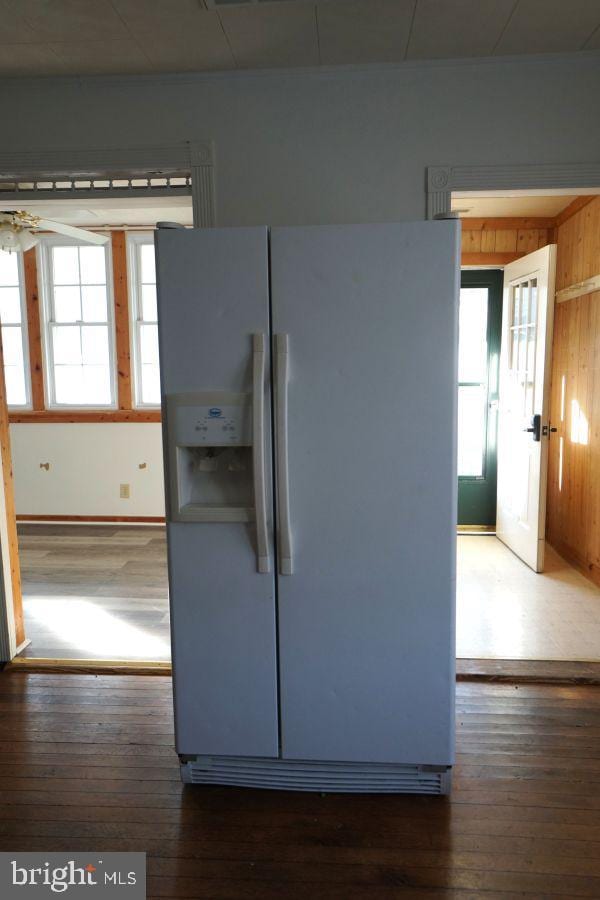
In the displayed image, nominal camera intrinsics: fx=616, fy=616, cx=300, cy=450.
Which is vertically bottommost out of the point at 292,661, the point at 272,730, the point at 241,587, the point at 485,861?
the point at 485,861

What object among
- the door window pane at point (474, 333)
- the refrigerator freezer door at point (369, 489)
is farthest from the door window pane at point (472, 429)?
the refrigerator freezer door at point (369, 489)

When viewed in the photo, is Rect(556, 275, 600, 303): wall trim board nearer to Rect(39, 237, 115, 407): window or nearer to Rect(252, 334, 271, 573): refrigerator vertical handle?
Rect(252, 334, 271, 573): refrigerator vertical handle

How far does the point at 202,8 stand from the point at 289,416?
4.61 ft

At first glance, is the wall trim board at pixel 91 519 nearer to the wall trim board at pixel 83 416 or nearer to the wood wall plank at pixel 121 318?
the wall trim board at pixel 83 416

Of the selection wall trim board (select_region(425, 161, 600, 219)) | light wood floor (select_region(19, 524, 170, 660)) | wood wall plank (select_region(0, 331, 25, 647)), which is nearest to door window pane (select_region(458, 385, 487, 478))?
light wood floor (select_region(19, 524, 170, 660))

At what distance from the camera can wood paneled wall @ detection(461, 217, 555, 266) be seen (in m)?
4.95

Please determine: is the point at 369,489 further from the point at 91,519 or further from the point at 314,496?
the point at 91,519

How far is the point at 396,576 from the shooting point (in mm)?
2006

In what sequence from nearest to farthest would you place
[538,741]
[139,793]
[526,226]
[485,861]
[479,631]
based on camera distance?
1. [485,861]
2. [139,793]
3. [538,741]
4. [479,631]
5. [526,226]

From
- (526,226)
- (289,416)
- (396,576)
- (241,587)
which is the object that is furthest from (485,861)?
(526,226)

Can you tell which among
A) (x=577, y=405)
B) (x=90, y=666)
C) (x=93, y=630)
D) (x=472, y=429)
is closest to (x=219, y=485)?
(x=90, y=666)

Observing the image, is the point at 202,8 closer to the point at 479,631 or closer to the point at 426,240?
the point at 426,240

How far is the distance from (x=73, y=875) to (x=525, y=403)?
379 centimetres

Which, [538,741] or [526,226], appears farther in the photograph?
[526,226]
